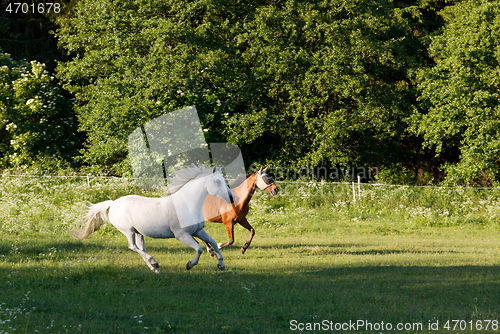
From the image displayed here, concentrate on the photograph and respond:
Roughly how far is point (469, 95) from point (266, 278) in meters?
18.2

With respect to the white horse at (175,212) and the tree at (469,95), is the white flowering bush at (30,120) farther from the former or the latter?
the tree at (469,95)

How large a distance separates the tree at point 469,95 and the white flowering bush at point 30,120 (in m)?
19.6

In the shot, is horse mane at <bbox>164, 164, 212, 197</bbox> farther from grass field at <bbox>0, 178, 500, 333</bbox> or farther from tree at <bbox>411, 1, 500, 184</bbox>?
tree at <bbox>411, 1, 500, 184</bbox>

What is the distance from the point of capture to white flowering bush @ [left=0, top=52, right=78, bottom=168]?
26781 mm

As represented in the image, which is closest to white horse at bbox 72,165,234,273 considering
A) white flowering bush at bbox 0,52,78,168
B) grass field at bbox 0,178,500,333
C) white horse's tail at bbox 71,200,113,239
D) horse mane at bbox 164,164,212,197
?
horse mane at bbox 164,164,212,197

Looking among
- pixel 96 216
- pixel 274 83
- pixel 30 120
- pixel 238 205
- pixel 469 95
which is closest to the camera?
pixel 96 216

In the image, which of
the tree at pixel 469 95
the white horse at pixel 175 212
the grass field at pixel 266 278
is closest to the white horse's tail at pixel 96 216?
the white horse at pixel 175 212

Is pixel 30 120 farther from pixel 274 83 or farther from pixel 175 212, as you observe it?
pixel 175 212

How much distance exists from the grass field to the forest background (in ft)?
19.3

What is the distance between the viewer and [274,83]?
80.7 ft

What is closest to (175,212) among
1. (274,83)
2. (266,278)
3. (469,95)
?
(266,278)

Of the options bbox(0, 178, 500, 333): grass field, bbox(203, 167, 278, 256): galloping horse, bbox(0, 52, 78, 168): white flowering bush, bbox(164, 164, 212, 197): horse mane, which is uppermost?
bbox(0, 52, 78, 168): white flowering bush

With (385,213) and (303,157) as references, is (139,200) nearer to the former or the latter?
(385,213)

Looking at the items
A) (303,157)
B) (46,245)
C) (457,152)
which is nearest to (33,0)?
(303,157)
